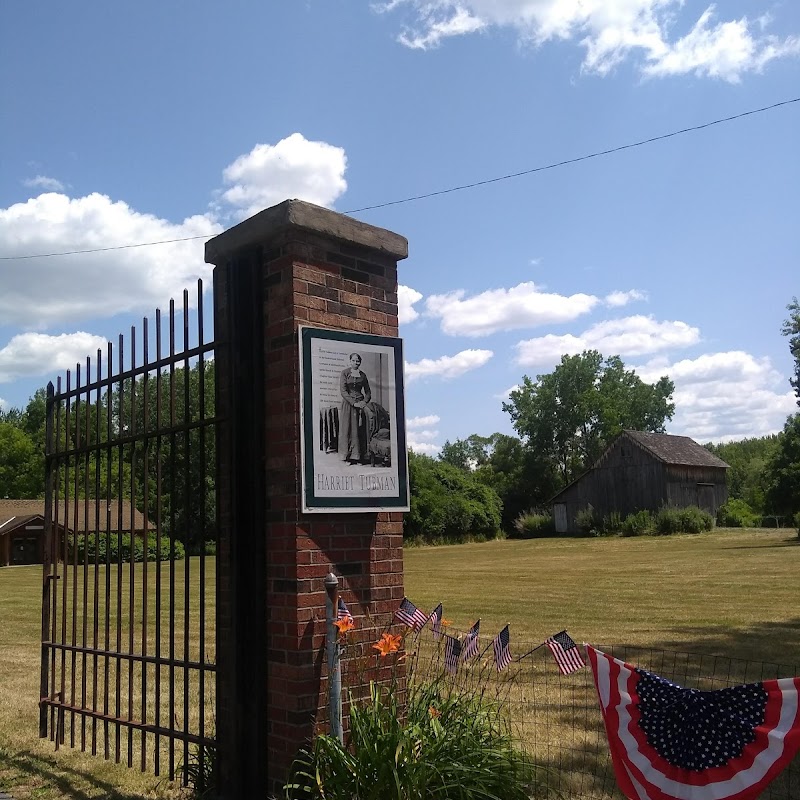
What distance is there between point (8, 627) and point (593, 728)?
1159 cm

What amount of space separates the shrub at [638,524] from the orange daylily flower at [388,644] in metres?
43.9

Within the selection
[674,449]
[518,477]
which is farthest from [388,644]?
[518,477]

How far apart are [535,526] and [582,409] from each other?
981 inches

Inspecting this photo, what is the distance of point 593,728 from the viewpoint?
6.18 m

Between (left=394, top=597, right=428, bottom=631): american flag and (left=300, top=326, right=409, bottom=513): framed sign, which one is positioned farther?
(left=394, top=597, right=428, bottom=631): american flag

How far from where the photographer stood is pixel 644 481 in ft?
160

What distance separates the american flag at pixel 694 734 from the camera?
3.13 metres

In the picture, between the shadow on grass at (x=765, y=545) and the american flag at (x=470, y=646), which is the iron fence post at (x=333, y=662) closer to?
the american flag at (x=470, y=646)

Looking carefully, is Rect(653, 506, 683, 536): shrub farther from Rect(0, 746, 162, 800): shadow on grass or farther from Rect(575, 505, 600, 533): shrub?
Rect(0, 746, 162, 800): shadow on grass

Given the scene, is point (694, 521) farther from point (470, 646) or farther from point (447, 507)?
point (470, 646)

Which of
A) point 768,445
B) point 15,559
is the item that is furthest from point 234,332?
point 768,445

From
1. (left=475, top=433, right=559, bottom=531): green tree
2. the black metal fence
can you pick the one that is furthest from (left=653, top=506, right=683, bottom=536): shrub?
the black metal fence

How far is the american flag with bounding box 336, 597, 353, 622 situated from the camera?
438cm

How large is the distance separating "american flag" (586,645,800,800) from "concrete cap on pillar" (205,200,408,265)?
2.57 metres
